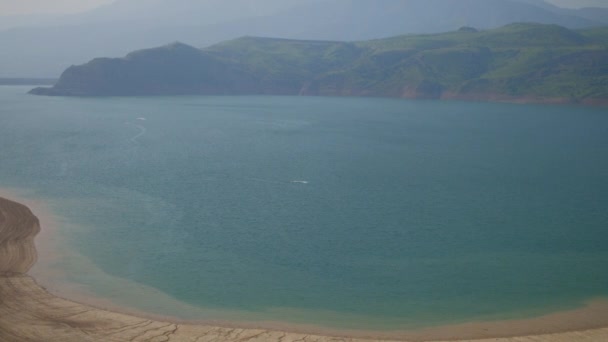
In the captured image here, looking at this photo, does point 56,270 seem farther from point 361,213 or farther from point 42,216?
point 361,213

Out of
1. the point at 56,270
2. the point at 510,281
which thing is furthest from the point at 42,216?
the point at 510,281

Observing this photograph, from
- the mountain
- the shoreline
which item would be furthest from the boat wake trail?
the mountain

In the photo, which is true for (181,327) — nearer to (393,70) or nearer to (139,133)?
(139,133)

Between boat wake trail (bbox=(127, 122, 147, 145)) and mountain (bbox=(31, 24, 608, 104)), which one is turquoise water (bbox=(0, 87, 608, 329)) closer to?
boat wake trail (bbox=(127, 122, 147, 145))

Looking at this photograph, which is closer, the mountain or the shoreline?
the shoreline

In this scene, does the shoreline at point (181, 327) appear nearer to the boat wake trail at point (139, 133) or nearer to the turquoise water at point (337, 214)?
the turquoise water at point (337, 214)

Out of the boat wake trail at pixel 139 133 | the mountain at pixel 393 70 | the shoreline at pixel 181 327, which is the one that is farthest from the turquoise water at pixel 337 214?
the mountain at pixel 393 70

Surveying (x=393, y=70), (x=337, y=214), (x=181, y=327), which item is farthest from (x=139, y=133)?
(x=393, y=70)
